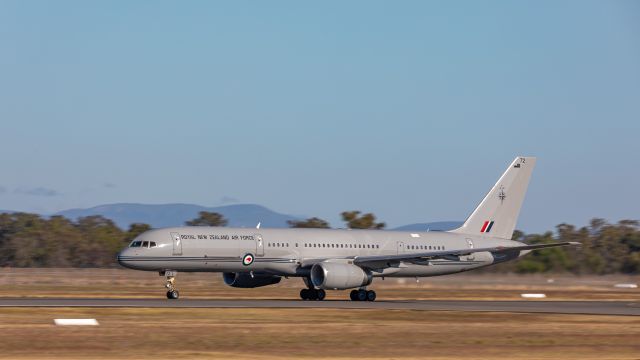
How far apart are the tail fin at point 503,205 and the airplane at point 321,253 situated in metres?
0.06

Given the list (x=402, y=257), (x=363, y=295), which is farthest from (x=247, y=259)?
(x=402, y=257)

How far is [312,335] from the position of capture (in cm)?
3309

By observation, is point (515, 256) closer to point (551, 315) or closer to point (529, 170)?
point (529, 170)

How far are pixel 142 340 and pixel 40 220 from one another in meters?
118

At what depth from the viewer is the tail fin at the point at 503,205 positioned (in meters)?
66.9

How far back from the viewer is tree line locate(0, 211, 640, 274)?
10001cm

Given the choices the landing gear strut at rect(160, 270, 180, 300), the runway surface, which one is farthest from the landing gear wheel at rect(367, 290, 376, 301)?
the landing gear strut at rect(160, 270, 180, 300)

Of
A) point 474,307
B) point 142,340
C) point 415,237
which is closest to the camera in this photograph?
point 142,340

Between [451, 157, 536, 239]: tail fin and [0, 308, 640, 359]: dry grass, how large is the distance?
24.4m

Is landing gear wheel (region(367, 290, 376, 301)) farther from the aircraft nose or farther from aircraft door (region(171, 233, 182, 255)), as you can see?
the aircraft nose

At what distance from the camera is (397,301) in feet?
179

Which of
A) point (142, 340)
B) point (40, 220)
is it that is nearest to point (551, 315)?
point (142, 340)

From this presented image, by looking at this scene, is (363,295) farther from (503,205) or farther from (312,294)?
(503,205)

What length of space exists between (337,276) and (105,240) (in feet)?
242
